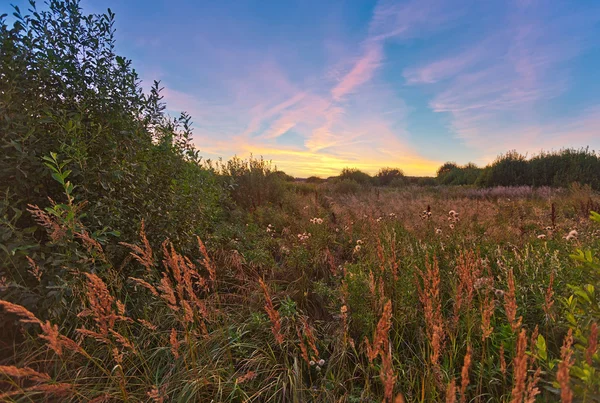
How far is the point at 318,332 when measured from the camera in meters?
2.39

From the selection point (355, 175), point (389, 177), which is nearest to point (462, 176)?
point (389, 177)

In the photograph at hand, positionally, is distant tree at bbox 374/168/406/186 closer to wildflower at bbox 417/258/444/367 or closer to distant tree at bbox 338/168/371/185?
distant tree at bbox 338/168/371/185

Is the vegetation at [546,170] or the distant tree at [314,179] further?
the distant tree at [314,179]

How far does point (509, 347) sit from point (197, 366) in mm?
2157

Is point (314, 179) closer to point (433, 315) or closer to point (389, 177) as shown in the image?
point (389, 177)

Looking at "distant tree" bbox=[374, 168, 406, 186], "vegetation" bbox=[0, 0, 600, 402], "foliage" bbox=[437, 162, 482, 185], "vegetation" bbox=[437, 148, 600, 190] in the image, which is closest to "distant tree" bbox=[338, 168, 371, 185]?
"distant tree" bbox=[374, 168, 406, 186]

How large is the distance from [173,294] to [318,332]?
1.33 metres

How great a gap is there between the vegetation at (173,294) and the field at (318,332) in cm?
2

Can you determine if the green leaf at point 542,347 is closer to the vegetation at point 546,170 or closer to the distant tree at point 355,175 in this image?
the vegetation at point 546,170

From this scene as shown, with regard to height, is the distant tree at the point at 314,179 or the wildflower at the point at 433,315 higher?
the distant tree at the point at 314,179

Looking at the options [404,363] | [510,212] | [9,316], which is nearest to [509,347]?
[404,363]

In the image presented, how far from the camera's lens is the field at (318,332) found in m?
1.32

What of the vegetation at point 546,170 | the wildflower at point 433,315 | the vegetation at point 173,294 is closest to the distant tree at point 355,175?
the vegetation at point 546,170

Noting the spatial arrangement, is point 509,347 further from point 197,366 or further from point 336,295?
point 197,366
